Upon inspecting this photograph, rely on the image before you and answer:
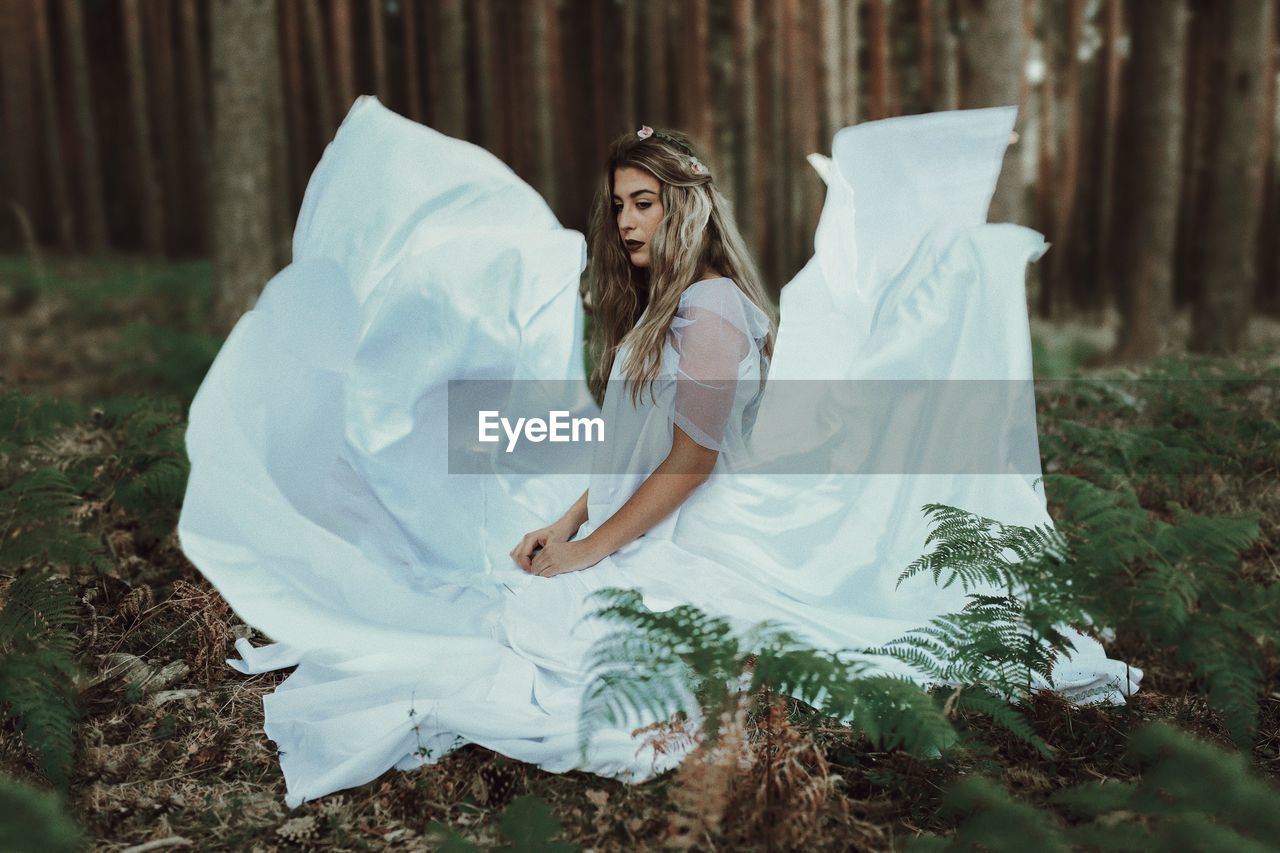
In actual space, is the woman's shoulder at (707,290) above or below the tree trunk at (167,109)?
below

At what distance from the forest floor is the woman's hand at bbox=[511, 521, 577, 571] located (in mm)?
591

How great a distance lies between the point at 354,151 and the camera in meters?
2.96

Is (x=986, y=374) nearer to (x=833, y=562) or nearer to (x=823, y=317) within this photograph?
(x=823, y=317)

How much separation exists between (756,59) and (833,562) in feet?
40.4

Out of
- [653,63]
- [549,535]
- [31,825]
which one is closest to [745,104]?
[653,63]

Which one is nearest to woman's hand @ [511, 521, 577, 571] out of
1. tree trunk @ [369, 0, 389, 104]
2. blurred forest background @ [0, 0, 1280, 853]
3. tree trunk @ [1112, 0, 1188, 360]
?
blurred forest background @ [0, 0, 1280, 853]

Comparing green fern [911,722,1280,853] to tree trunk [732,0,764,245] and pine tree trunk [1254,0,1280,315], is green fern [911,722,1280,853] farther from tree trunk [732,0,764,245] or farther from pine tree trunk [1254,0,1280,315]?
pine tree trunk [1254,0,1280,315]

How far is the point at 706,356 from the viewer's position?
254 centimetres

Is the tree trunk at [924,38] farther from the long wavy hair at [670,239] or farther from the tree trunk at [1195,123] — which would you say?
the long wavy hair at [670,239]

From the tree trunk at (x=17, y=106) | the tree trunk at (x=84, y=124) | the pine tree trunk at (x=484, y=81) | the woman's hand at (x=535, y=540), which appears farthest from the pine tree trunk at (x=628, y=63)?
the woman's hand at (x=535, y=540)

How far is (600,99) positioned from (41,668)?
15339 mm

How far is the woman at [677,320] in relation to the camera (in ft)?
8.34

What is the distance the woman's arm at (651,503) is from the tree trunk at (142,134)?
13133 mm

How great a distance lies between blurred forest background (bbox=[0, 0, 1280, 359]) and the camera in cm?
1223
